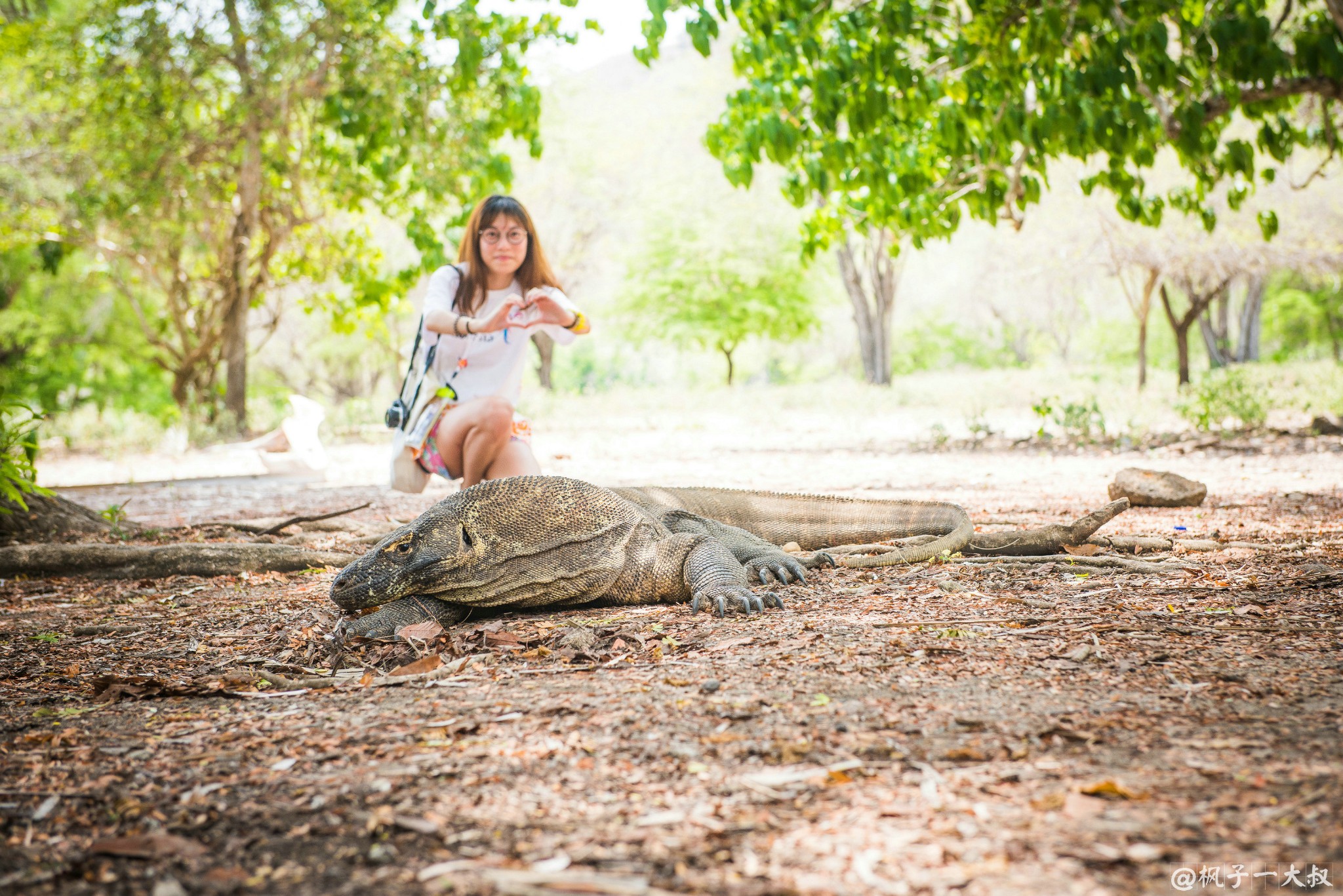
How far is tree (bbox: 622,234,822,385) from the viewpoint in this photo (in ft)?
85.0

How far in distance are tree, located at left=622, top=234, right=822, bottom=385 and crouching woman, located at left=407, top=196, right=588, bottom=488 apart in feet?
70.0

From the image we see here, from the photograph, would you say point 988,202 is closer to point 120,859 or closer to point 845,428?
point 120,859

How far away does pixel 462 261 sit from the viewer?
4.26 m

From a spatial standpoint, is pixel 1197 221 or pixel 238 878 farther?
pixel 1197 221

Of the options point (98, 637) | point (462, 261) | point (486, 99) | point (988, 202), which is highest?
point (486, 99)

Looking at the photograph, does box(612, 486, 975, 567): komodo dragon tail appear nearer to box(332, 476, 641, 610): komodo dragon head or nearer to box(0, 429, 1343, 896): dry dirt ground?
box(332, 476, 641, 610): komodo dragon head

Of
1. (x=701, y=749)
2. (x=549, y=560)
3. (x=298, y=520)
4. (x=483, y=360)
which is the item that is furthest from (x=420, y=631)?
(x=298, y=520)

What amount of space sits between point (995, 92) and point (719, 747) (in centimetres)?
511

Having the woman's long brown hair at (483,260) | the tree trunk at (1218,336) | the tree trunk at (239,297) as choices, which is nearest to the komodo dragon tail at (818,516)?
the woman's long brown hair at (483,260)

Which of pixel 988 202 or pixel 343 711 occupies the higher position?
pixel 988 202

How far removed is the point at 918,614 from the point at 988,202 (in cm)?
411

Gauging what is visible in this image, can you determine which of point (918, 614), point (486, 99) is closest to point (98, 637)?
point (918, 614)

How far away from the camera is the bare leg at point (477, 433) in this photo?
410 centimetres

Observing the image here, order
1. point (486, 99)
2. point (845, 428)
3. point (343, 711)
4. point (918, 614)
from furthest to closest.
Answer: point (845, 428)
point (486, 99)
point (918, 614)
point (343, 711)
